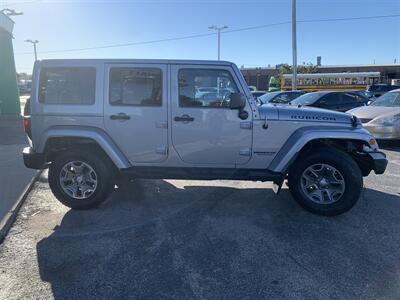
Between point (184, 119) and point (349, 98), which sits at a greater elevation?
point (349, 98)

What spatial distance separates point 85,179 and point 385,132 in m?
7.30

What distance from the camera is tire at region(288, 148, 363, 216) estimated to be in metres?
4.56

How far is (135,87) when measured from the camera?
4.72 meters

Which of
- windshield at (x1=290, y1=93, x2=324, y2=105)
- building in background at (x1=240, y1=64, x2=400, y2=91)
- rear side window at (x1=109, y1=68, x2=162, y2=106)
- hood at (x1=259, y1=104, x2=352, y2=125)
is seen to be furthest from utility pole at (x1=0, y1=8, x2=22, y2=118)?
building in background at (x1=240, y1=64, x2=400, y2=91)

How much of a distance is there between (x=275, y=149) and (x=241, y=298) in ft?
7.39

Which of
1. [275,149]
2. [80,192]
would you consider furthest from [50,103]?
[275,149]

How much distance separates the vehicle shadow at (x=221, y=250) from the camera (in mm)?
Answer: 3094

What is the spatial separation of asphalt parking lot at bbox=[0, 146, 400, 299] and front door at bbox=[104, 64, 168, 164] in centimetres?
114

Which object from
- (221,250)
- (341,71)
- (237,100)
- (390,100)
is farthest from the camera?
(341,71)

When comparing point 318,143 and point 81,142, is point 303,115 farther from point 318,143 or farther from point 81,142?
point 81,142

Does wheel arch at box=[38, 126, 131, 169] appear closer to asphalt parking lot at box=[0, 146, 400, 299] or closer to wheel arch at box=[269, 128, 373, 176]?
asphalt parking lot at box=[0, 146, 400, 299]

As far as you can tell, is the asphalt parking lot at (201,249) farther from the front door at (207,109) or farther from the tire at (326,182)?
the front door at (207,109)

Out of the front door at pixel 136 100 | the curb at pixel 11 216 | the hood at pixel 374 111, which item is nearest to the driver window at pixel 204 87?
the front door at pixel 136 100

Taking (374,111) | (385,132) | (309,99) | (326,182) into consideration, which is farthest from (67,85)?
(309,99)
